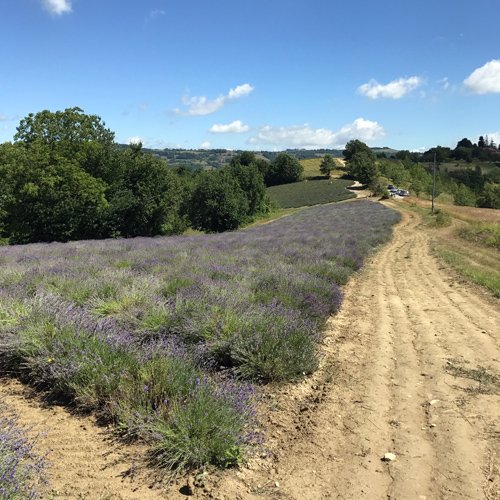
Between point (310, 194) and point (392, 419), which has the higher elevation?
point (392, 419)

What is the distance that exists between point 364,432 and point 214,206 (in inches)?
2137

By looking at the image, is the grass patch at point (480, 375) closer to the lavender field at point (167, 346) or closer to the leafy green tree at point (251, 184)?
the lavender field at point (167, 346)

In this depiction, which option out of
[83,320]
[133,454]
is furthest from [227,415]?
[83,320]

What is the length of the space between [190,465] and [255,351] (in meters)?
1.93

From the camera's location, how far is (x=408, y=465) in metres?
3.41

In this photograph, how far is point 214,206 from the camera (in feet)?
188

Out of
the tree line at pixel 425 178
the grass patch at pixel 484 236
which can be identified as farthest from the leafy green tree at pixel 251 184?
the grass patch at pixel 484 236

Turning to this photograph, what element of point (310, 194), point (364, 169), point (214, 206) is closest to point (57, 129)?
point (214, 206)

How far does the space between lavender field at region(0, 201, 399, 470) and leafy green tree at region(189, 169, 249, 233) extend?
49.3 m

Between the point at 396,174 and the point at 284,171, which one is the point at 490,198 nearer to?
the point at 396,174

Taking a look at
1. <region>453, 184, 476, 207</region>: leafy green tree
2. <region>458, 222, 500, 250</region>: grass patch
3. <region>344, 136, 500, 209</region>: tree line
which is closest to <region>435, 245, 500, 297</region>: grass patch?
<region>458, 222, 500, 250</region>: grass patch

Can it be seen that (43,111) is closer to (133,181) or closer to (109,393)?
(133,181)

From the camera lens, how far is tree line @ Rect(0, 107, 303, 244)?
A: 32.3 meters

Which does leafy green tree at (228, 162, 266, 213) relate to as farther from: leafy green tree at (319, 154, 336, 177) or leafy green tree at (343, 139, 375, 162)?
leafy green tree at (343, 139, 375, 162)
